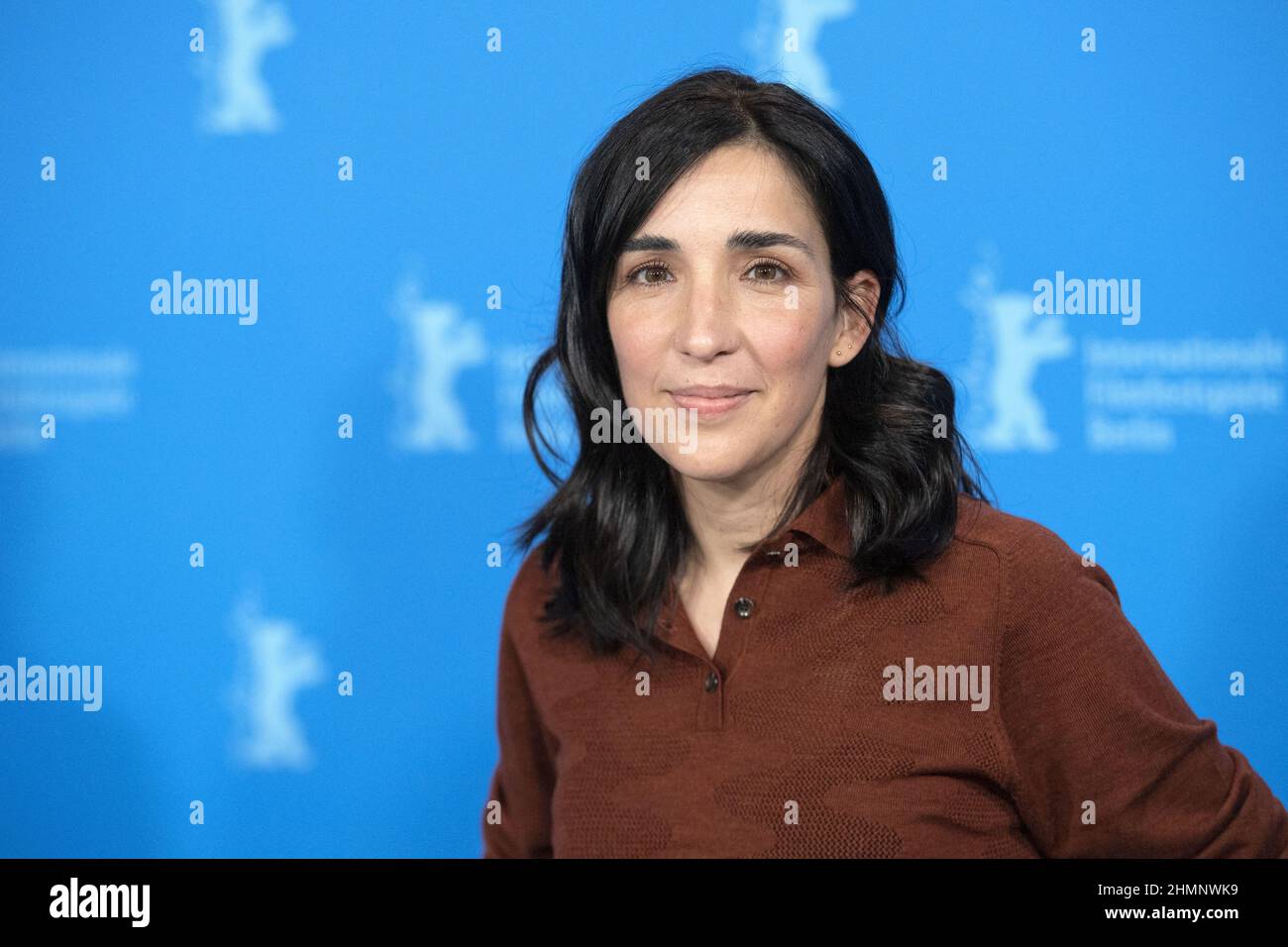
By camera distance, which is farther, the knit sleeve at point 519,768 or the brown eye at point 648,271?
the knit sleeve at point 519,768

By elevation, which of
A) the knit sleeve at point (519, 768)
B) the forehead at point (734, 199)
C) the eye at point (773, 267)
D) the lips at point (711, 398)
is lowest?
the knit sleeve at point (519, 768)

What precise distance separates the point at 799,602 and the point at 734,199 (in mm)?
392

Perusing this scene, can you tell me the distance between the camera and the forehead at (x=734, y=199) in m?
1.24

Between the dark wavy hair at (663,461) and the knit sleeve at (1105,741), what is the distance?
0.12 m

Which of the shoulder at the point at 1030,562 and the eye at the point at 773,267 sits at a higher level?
the eye at the point at 773,267

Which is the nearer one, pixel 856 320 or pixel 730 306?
pixel 730 306

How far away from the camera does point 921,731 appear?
1179 millimetres

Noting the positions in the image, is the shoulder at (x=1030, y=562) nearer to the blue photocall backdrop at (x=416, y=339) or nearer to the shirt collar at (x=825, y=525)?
the shirt collar at (x=825, y=525)

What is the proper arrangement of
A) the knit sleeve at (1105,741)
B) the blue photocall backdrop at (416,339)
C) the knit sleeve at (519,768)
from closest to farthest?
the knit sleeve at (1105,741)
the knit sleeve at (519,768)
the blue photocall backdrop at (416,339)

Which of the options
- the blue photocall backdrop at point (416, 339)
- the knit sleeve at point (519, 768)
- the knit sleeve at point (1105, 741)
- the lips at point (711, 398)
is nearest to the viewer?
the knit sleeve at point (1105, 741)

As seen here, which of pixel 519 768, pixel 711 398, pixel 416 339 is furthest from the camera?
pixel 416 339

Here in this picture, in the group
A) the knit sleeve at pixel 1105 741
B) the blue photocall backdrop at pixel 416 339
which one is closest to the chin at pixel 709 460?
the knit sleeve at pixel 1105 741

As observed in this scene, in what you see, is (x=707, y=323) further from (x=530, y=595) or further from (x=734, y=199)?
(x=530, y=595)

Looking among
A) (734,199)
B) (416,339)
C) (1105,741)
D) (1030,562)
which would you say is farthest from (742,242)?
(416,339)
